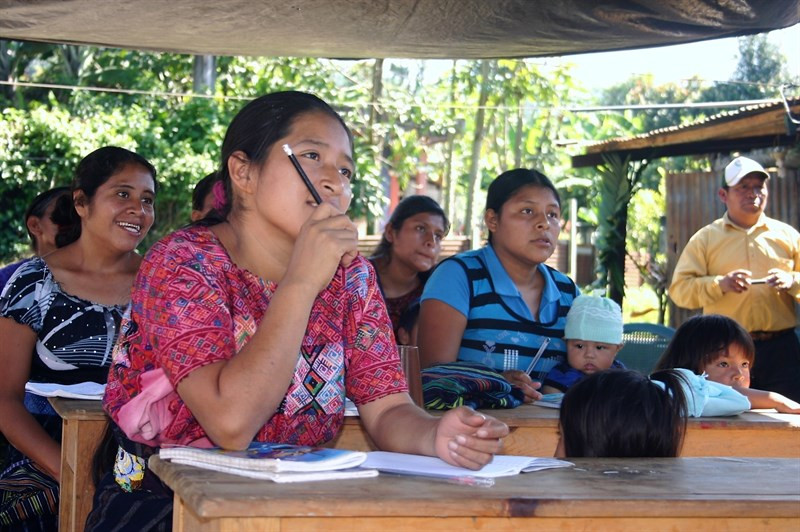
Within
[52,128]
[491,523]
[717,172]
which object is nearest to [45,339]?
[491,523]

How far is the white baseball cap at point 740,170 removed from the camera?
21.0 ft

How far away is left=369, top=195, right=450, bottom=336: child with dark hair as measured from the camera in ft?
18.5

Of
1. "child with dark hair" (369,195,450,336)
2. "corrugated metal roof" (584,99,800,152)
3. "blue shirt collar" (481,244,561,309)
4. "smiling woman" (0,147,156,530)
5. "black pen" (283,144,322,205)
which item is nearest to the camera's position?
"black pen" (283,144,322,205)

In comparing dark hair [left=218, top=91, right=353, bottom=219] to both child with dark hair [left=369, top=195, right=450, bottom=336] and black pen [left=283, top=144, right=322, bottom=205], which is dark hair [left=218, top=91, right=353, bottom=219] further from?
child with dark hair [left=369, top=195, right=450, bottom=336]

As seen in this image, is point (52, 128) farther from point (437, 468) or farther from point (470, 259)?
point (437, 468)

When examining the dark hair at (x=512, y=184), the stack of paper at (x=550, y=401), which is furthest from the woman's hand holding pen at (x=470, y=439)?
the dark hair at (x=512, y=184)

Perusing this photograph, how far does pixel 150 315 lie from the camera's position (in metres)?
2.08

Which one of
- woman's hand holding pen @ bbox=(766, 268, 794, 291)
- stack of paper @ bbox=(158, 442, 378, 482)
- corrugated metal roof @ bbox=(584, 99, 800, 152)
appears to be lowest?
stack of paper @ bbox=(158, 442, 378, 482)

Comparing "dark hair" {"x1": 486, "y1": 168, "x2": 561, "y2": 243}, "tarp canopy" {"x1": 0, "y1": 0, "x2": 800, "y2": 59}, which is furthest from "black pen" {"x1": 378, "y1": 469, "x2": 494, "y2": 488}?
"tarp canopy" {"x1": 0, "y1": 0, "x2": 800, "y2": 59}

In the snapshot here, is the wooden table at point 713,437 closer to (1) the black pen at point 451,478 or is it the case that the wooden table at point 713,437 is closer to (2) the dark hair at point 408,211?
(1) the black pen at point 451,478

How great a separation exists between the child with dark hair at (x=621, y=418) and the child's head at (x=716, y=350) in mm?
1371

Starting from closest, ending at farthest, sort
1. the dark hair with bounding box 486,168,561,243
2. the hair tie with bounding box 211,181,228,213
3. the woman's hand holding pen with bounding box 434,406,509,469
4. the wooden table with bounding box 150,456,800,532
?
1. the wooden table with bounding box 150,456,800,532
2. the woman's hand holding pen with bounding box 434,406,509,469
3. the hair tie with bounding box 211,181,228,213
4. the dark hair with bounding box 486,168,561,243

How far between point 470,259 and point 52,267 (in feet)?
5.34

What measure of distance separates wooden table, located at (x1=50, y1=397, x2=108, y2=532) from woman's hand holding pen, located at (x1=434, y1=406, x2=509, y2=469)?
1.22 meters
